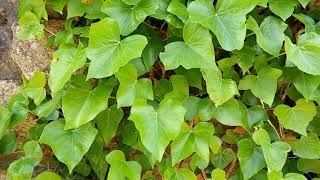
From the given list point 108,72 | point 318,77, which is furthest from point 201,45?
point 318,77

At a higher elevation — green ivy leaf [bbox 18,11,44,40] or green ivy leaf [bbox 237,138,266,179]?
green ivy leaf [bbox 18,11,44,40]

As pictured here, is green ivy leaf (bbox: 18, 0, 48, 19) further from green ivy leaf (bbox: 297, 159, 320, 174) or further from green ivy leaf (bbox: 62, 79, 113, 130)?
green ivy leaf (bbox: 297, 159, 320, 174)

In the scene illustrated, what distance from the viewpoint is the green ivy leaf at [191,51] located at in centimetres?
99

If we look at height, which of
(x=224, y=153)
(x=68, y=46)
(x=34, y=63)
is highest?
(x=68, y=46)

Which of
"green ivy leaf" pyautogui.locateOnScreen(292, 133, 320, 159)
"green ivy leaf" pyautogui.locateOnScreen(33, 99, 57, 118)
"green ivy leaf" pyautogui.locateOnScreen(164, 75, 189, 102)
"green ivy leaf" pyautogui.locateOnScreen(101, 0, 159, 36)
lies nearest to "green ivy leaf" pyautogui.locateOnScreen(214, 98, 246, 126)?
"green ivy leaf" pyautogui.locateOnScreen(164, 75, 189, 102)

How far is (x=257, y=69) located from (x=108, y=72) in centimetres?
42

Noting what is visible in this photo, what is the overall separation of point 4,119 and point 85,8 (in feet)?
1.27

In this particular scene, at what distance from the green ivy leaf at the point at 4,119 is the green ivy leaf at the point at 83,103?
225 mm

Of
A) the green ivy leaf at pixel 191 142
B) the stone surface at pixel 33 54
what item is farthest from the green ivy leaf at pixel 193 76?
the stone surface at pixel 33 54

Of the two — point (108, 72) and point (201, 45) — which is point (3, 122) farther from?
point (201, 45)

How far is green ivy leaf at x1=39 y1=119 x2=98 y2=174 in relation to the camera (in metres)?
1.12

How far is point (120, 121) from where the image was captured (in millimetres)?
1270

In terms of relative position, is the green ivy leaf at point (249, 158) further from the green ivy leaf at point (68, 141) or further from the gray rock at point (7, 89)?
the gray rock at point (7, 89)

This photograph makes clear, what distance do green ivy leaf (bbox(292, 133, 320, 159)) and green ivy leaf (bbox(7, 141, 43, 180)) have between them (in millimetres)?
729
